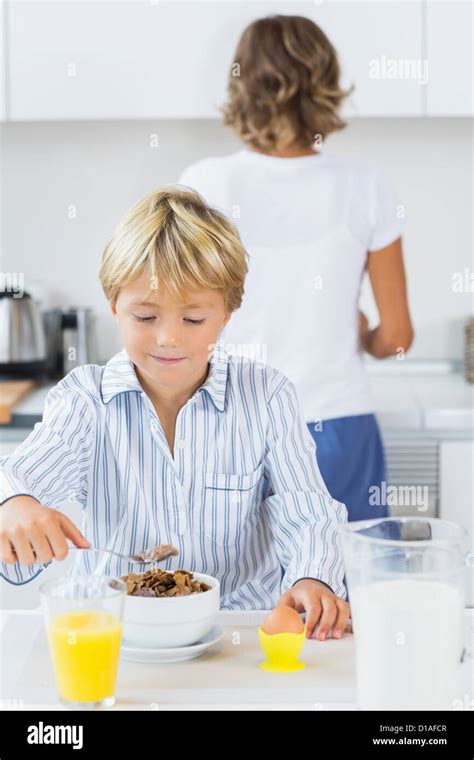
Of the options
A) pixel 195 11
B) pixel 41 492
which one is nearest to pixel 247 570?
pixel 41 492

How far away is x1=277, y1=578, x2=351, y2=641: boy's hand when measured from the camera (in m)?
1.17

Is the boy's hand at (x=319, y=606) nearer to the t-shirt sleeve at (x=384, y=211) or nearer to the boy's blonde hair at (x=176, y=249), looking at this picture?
the boy's blonde hair at (x=176, y=249)

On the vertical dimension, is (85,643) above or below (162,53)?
Answer: below

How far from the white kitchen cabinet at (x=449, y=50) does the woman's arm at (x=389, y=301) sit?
0.60m

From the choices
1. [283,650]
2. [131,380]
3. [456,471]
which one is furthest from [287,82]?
[283,650]

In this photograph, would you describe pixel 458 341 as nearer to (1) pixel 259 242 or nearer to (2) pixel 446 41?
(2) pixel 446 41

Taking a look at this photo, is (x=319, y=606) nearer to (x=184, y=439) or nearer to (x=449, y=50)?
(x=184, y=439)

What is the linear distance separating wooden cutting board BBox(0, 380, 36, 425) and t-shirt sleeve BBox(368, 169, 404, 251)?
0.91 m

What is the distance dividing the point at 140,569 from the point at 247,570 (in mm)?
147

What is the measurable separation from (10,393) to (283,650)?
1.53m

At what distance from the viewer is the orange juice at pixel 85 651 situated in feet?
3.16

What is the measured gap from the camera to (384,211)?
6.56 ft
